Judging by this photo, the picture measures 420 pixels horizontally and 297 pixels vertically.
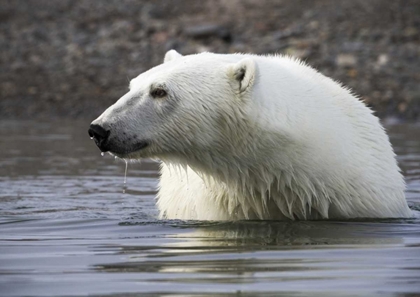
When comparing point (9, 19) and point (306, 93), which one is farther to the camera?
point (9, 19)

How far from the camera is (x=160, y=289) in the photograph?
4027 millimetres

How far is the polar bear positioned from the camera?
19.1 ft

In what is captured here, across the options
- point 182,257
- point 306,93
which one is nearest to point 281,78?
point 306,93

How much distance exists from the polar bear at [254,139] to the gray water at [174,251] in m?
0.17

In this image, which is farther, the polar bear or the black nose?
the polar bear

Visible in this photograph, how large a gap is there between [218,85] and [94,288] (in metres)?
2.11

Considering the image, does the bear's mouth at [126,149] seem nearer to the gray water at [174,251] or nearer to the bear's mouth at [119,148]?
the bear's mouth at [119,148]

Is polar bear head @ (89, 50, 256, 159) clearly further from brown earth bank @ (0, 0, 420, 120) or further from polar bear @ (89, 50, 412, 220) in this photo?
brown earth bank @ (0, 0, 420, 120)

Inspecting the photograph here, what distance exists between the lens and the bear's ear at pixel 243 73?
5.74 m

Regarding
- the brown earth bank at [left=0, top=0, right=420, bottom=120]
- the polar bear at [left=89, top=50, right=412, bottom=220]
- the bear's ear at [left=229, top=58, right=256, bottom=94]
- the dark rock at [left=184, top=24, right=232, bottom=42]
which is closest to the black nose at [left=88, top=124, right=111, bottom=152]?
the polar bear at [left=89, top=50, right=412, bottom=220]

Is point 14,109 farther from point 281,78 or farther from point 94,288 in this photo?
point 94,288

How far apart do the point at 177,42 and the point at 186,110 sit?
1166 centimetres

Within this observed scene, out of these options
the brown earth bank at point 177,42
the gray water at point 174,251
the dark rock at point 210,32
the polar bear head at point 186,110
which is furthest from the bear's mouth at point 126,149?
the dark rock at point 210,32

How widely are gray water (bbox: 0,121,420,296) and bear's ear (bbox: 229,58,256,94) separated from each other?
0.85 metres
